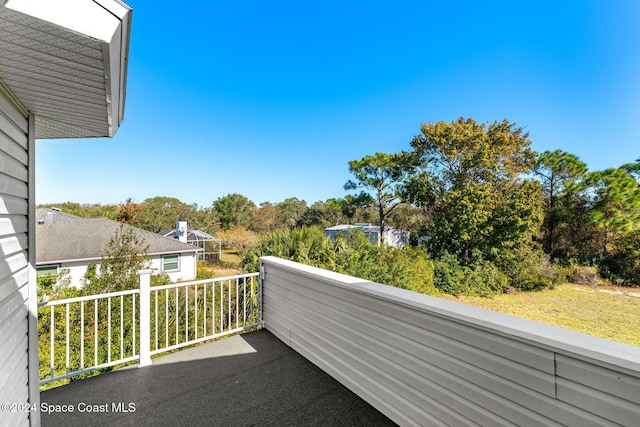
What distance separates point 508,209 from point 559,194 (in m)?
4.03

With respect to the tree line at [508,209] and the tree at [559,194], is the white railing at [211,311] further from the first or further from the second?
the tree at [559,194]

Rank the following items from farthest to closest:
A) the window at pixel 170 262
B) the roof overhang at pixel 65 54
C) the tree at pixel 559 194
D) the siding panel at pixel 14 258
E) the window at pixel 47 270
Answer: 1. the window at pixel 170 262
2. the tree at pixel 559 194
3. the window at pixel 47 270
4. the siding panel at pixel 14 258
5. the roof overhang at pixel 65 54

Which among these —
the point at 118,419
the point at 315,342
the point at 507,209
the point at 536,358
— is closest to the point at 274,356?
the point at 315,342

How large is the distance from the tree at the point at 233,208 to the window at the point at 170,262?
1270 cm

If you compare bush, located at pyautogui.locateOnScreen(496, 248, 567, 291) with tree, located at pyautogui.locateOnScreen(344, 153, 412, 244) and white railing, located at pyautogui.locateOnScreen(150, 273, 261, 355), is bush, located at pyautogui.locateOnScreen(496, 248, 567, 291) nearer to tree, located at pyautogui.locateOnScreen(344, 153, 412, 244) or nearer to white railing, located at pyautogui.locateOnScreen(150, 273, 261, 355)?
tree, located at pyautogui.locateOnScreen(344, 153, 412, 244)

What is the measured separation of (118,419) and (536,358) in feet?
8.58

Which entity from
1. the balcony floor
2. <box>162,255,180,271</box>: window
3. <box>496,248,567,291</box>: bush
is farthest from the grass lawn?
<box>162,255,180,271</box>: window

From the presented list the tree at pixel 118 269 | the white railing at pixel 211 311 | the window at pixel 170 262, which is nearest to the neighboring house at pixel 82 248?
the window at pixel 170 262

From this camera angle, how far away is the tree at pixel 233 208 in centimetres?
2644

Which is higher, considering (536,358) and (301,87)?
(301,87)

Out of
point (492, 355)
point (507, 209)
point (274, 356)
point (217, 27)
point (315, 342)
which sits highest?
point (217, 27)

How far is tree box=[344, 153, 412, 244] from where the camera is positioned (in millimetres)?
17156

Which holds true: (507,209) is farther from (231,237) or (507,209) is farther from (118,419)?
(231,237)

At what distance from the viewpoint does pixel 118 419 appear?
196 centimetres
